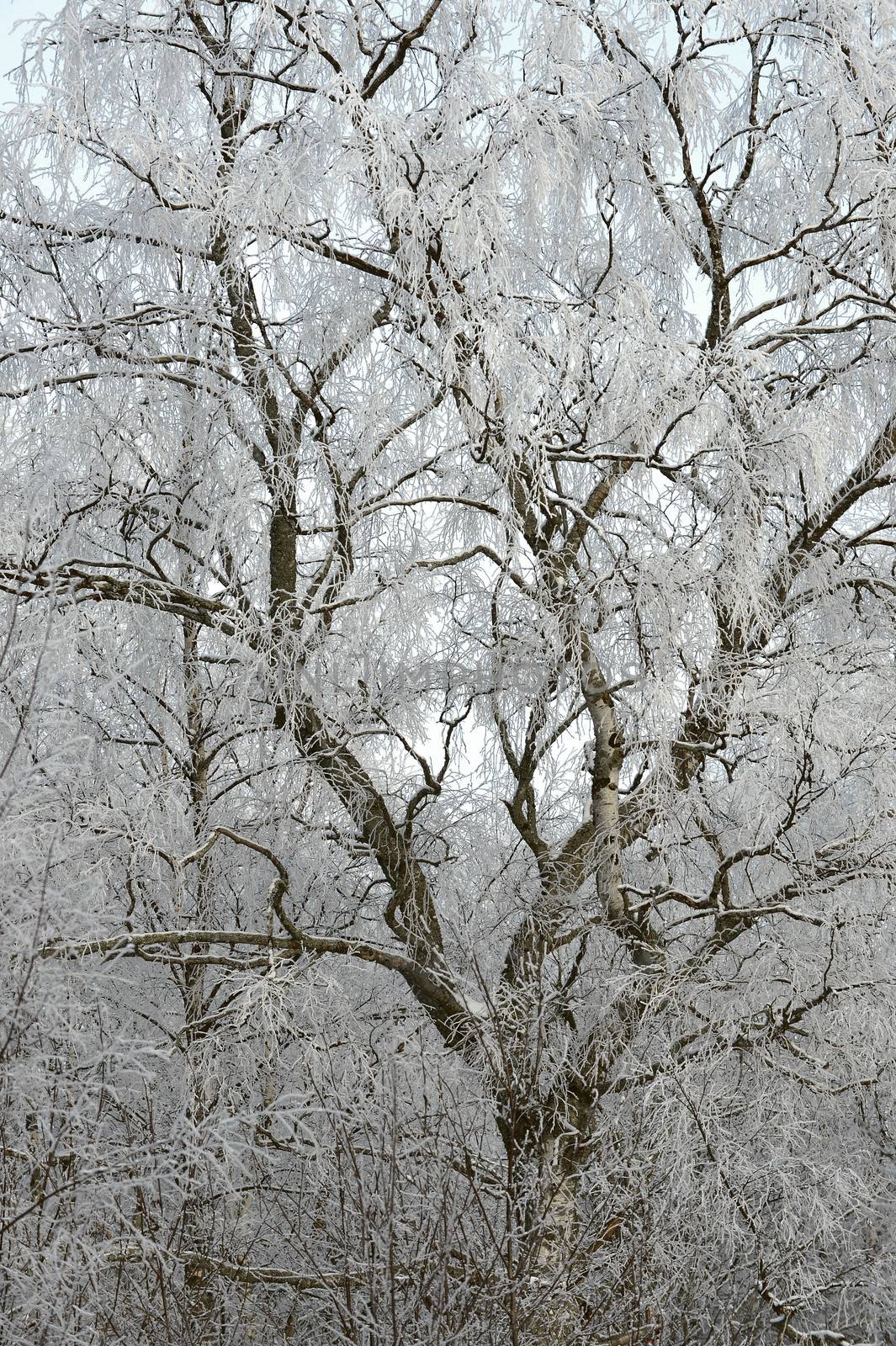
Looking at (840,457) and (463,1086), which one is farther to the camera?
(840,457)

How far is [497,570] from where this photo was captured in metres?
4.25

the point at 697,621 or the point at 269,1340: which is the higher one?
the point at 697,621

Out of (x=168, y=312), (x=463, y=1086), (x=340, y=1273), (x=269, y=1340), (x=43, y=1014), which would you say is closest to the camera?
(x=340, y=1273)

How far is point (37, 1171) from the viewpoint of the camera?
2.38 meters

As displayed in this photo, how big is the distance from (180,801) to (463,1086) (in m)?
1.20

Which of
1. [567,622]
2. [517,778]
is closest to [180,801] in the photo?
[517,778]

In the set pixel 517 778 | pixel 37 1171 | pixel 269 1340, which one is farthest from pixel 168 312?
pixel 269 1340

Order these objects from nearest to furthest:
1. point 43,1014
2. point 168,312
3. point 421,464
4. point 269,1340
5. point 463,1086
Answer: point 43,1014
point 269,1340
point 463,1086
point 168,312
point 421,464

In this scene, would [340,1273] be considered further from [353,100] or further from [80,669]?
[353,100]

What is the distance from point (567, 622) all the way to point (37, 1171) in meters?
1.93

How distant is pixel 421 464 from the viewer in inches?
160

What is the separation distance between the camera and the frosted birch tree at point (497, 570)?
11.5 ft

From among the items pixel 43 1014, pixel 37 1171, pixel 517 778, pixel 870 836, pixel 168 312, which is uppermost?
pixel 168 312

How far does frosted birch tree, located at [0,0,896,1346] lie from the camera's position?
3.50 m
